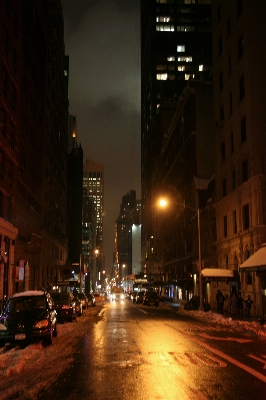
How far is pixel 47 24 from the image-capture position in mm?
60719

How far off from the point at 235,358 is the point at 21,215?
33382 millimetres

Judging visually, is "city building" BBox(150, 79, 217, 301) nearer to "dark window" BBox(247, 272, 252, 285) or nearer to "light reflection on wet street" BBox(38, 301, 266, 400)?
"dark window" BBox(247, 272, 252, 285)

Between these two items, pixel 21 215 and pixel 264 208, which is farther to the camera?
pixel 21 215

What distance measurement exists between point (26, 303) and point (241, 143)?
24116 millimetres

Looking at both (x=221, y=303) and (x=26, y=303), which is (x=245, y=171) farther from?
(x=26, y=303)

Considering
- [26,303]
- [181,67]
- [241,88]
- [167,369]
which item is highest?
[181,67]

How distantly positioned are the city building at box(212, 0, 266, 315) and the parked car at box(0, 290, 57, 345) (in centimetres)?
1482

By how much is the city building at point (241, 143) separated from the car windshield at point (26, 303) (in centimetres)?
1438

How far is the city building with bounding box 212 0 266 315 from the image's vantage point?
32469mm

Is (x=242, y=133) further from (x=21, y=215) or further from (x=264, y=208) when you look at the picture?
(x=21, y=215)

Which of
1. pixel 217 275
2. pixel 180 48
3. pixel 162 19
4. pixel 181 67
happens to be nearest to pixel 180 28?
pixel 162 19

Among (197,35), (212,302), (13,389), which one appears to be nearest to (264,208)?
(212,302)

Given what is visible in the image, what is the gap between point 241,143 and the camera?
36.2m

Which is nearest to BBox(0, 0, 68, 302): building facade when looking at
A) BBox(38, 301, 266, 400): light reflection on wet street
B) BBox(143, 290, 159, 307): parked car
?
BBox(143, 290, 159, 307): parked car
